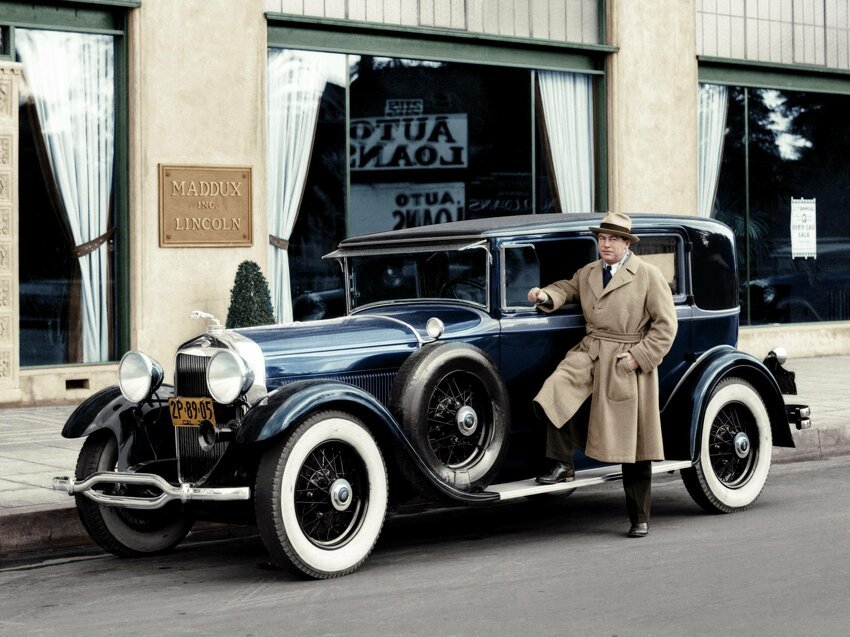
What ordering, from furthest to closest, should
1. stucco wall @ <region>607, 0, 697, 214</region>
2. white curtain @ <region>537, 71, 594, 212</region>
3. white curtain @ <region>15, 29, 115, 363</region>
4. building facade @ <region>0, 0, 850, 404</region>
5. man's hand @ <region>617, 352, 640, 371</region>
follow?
stucco wall @ <region>607, 0, 697, 214</region>, white curtain @ <region>537, 71, 594, 212</region>, building facade @ <region>0, 0, 850, 404</region>, white curtain @ <region>15, 29, 115, 363</region>, man's hand @ <region>617, 352, 640, 371</region>

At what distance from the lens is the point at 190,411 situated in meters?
6.70

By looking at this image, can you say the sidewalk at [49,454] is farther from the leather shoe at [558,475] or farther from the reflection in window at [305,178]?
the reflection in window at [305,178]

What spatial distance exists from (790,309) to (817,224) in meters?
1.26

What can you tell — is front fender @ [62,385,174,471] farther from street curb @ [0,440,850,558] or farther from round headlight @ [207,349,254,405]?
round headlight @ [207,349,254,405]

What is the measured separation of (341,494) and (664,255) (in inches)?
107

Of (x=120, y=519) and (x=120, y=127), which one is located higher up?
(x=120, y=127)

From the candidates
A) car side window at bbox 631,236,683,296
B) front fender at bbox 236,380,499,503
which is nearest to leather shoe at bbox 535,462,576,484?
front fender at bbox 236,380,499,503

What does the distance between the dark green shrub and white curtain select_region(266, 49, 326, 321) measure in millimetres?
588

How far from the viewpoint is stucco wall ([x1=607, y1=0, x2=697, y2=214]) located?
16250 millimetres

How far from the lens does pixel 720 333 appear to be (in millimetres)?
8148

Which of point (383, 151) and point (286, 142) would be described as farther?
point (383, 151)

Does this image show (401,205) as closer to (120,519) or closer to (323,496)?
(120,519)

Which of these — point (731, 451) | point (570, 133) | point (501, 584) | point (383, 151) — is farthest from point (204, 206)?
point (501, 584)

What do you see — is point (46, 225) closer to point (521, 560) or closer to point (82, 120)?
point (82, 120)
